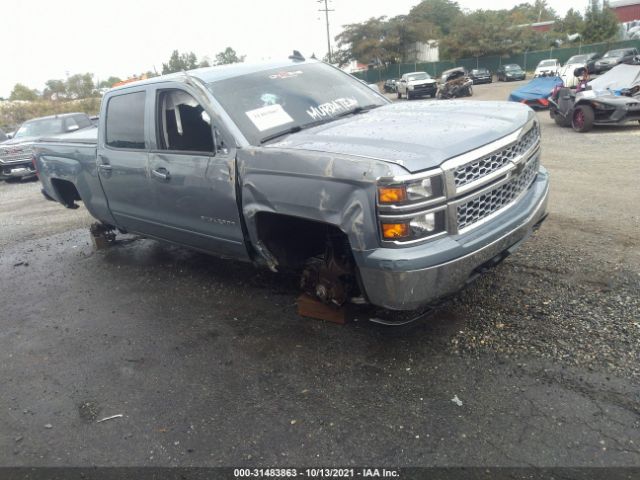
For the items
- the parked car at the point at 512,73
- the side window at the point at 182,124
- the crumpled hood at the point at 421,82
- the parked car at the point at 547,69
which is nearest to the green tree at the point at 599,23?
the parked car at the point at 512,73

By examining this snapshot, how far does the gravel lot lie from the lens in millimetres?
2580

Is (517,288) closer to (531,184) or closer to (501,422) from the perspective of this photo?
(531,184)

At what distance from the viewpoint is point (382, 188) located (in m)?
2.73

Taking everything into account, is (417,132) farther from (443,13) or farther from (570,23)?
(443,13)

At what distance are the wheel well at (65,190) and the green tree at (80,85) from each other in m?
53.5

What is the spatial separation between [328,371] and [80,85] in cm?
6056

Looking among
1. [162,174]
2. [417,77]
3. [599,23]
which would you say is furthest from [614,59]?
[162,174]

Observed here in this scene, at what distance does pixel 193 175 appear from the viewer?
391 centimetres

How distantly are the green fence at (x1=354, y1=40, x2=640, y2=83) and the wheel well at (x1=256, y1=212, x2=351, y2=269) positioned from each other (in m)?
49.0

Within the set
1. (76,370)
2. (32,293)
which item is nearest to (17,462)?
(76,370)

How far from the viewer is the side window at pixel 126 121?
14.9 feet

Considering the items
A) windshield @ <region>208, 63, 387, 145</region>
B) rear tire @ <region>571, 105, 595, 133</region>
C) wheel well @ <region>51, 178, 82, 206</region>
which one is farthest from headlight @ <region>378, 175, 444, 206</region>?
rear tire @ <region>571, 105, 595, 133</region>

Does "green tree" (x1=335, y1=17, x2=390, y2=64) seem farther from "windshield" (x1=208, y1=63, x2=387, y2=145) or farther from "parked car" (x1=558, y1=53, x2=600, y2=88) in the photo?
"windshield" (x1=208, y1=63, x2=387, y2=145)

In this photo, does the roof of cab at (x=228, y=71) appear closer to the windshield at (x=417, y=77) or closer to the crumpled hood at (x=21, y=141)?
the crumpled hood at (x=21, y=141)
